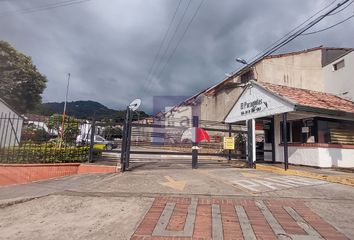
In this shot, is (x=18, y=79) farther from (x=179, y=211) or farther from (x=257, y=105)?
(x=179, y=211)

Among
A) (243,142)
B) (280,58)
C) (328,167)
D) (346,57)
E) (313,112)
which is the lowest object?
(328,167)

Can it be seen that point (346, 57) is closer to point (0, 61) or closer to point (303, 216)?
point (303, 216)

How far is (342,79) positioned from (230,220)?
617 inches

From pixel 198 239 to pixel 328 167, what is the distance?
9.13m

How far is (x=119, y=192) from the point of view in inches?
246

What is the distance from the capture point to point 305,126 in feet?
39.1

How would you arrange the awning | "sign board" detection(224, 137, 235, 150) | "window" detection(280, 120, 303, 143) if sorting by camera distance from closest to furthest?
1. the awning
2. "sign board" detection(224, 137, 235, 150)
3. "window" detection(280, 120, 303, 143)

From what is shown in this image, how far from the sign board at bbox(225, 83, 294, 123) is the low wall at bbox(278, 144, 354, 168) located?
6.91ft

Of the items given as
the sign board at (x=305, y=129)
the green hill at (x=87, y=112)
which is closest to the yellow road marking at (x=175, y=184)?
the green hill at (x=87, y=112)

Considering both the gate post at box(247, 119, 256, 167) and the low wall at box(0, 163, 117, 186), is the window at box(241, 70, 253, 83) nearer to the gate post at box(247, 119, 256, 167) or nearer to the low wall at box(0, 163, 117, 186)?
the gate post at box(247, 119, 256, 167)

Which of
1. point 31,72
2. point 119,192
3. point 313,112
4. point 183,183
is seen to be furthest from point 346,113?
point 31,72

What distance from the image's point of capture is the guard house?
10727 mm

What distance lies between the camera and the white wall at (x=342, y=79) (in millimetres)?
15413

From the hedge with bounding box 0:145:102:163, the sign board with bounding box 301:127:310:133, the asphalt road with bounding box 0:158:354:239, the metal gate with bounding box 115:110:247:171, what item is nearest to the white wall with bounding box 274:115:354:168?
the sign board with bounding box 301:127:310:133
